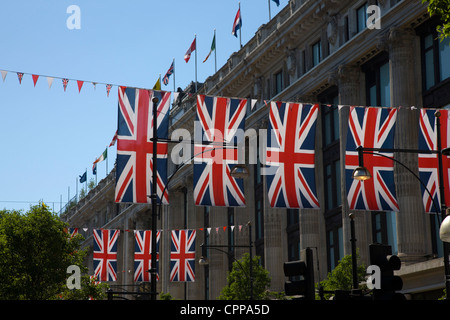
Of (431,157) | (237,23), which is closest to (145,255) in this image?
(237,23)

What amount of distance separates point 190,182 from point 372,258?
6262 cm

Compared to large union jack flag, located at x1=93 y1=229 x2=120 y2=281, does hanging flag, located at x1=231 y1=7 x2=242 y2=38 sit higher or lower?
higher

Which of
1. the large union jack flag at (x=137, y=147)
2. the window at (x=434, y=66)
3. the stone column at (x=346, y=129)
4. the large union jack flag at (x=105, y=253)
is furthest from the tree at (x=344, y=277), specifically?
the large union jack flag at (x=105, y=253)

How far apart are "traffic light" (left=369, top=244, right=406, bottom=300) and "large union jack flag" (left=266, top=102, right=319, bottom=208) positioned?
16.7 metres

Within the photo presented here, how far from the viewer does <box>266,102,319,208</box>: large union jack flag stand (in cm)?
3000

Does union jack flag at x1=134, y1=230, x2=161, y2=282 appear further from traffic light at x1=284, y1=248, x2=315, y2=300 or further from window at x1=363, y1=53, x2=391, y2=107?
traffic light at x1=284, y1=248, x2=315, y2=300

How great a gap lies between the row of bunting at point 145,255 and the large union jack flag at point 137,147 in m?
23.7

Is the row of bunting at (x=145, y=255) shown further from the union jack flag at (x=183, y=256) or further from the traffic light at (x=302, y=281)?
the traffic light at (x=302, y=281)

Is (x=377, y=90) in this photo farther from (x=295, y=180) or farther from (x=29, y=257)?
(x=29, y=257)

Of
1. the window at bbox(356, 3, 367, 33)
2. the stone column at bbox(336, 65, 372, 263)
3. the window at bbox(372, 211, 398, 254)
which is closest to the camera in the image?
the window at bbox(372, 211, 398, 254)

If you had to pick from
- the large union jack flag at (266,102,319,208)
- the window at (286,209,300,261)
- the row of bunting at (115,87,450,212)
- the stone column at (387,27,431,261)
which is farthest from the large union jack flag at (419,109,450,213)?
the window at (286,209,300,261)

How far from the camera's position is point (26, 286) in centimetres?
4703

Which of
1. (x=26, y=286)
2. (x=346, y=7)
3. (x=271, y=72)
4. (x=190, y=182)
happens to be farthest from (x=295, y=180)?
(x=190, y=182)

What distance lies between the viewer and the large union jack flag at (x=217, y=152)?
99.9 ft
